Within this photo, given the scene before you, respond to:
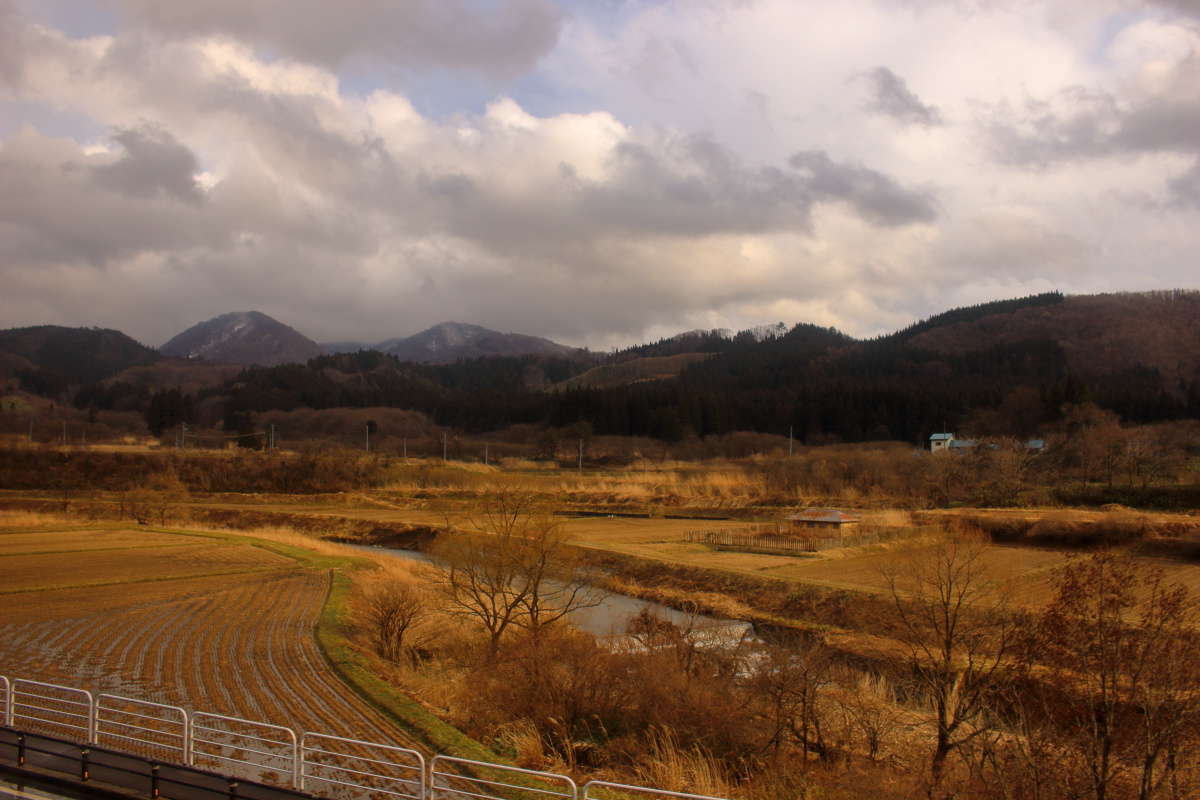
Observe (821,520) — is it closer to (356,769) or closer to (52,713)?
(356,769)

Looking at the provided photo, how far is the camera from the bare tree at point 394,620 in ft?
75.7

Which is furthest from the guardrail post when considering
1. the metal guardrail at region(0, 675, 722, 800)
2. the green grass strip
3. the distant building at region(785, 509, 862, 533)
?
the distant building at region(785, 509, 862, 533)

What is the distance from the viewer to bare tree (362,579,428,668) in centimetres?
2308

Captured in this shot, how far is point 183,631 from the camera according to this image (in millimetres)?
22750

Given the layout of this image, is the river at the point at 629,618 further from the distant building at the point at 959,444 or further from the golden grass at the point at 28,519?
the distant building at the point at 959,444

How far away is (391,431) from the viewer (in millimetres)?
149750

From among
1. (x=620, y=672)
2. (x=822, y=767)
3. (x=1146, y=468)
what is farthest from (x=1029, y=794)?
(x=1146, y=468)

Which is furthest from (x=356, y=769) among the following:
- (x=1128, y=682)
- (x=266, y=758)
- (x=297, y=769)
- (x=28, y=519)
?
(x=28, y=519)

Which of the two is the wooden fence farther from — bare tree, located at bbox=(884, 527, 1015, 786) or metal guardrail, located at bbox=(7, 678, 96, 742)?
metal guardrail, located at bbox=(7, 678, 96, 742)

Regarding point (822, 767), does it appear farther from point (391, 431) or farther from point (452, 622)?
point (391, 431)

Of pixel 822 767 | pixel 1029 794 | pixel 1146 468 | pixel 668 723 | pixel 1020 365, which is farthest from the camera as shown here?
pixel 1020 365

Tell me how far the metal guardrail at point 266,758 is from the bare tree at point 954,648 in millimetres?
6892

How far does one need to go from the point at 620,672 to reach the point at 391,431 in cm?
13791

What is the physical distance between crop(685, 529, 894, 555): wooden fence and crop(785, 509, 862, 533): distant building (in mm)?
1035
